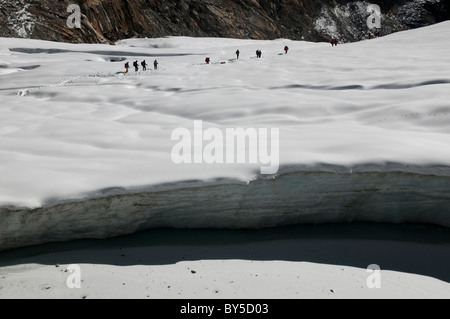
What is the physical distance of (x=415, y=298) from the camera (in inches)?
143

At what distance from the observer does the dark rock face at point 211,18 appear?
28578 millimetres

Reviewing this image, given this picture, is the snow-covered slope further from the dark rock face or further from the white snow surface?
the dark rock face

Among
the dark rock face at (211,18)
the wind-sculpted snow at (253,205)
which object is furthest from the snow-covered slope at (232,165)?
the dark rock face at (211,18)

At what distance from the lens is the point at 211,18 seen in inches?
1587

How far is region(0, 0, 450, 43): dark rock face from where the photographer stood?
28578 mm

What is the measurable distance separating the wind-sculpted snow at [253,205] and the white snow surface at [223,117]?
0.45 ft

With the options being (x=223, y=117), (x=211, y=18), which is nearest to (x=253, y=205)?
(x=223, y=117)

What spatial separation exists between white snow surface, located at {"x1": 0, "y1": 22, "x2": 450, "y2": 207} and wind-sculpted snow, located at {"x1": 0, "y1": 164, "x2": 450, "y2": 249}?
0.14m

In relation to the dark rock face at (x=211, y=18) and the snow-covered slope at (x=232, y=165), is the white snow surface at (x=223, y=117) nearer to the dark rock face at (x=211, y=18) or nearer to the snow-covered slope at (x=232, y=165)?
the snow-covered slope at (x=232, y=165)

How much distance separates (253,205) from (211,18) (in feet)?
128

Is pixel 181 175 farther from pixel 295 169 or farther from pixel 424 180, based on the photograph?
pixel 424 180

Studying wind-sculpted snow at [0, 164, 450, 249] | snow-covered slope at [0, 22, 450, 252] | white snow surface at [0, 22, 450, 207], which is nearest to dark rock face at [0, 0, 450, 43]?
white snow surface at [0, 22, 450, 207]

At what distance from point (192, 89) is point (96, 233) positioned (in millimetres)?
8075

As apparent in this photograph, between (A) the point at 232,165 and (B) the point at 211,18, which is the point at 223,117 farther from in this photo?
(B) the point at 211,18
